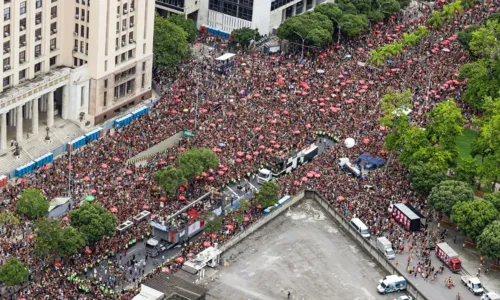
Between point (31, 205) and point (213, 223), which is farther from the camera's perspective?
point (213, 223)

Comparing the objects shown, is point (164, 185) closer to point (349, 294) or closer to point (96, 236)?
point (96, 236)

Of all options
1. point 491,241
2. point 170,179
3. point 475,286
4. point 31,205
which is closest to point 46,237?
point 31,205

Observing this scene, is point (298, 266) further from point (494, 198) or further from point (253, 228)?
point (494, 198)

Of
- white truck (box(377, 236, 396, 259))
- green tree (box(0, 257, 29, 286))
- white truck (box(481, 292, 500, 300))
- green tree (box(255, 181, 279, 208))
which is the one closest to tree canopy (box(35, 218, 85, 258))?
green tree (box(0, 257, 29, 286))

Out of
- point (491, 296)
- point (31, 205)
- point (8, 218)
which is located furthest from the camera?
point (31, 205)

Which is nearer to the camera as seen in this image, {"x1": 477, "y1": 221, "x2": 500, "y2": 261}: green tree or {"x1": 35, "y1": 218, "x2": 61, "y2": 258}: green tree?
{"x1": 35, "y1": 218, "x2": 61, "y2": 258}: green tree

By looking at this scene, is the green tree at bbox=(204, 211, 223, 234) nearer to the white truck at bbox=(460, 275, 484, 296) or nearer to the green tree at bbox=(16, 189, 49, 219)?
the green tree at bbox=(16, 189, 49, 219)
